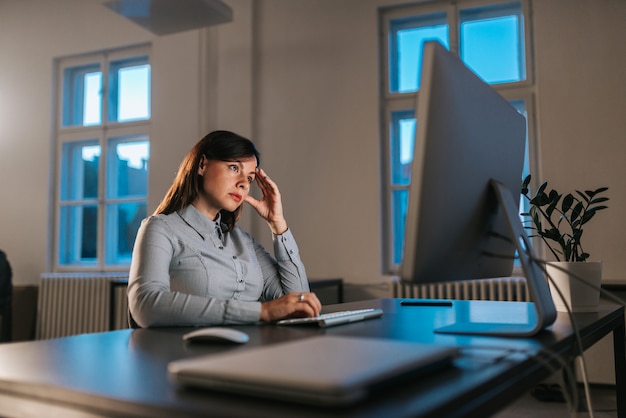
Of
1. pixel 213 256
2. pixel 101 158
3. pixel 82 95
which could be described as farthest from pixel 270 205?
pixel 82 95

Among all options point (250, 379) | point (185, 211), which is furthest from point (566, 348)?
point (185, 211)

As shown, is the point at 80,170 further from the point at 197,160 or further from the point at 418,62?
the point at 197,160

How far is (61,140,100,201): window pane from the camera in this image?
548 cm

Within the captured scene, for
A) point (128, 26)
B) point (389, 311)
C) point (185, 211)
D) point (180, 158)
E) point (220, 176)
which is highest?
point (128, 26)

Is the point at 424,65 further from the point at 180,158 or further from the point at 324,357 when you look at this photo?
the point at 180,158

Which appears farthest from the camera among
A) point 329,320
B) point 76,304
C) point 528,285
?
point 76,304

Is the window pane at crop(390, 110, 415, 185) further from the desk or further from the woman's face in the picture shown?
the desk

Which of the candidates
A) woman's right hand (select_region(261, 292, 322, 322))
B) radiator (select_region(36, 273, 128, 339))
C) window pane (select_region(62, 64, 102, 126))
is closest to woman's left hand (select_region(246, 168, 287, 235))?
woman's right hand (select_region(261, 292, 322, 322))

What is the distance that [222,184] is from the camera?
72.2 inches

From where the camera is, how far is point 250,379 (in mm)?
585

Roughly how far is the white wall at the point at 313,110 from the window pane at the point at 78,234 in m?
0.18

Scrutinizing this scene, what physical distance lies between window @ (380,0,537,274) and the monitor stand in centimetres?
299

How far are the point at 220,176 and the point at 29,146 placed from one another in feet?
14.6

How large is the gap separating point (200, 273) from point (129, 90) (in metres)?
4.22
